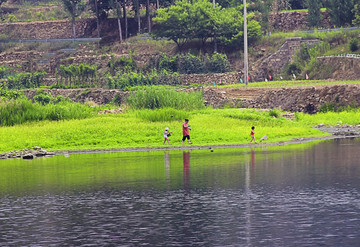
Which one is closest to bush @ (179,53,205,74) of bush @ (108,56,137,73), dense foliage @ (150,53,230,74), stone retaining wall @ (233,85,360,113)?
dense foliage @ (150,53,230,74)

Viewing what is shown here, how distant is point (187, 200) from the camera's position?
74.5 feet

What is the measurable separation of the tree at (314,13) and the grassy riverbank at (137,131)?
4086 centimetres

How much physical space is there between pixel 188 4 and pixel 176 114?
45718 mm

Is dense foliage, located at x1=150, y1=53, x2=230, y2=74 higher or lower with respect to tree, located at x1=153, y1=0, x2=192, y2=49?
lower

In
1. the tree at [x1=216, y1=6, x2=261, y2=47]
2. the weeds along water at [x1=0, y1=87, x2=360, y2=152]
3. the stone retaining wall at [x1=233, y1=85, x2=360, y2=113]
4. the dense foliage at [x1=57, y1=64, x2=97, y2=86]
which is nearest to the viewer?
the weeds along water at [x1=0, y1=87, x2=360, y2=152]

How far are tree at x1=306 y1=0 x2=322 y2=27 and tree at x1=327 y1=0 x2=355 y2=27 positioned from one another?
1467 millimetres

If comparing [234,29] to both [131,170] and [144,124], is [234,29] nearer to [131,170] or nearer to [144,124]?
[144,124]

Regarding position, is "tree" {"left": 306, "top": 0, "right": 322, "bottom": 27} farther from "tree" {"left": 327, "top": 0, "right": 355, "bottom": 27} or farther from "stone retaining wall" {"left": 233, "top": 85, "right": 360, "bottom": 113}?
"stone retaining wall" {"left": 233, "top": 85, "right": 360, "bottom": 113}

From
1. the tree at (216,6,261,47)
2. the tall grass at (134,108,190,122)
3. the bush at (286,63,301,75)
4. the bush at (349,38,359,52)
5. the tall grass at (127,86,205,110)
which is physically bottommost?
the tall grass at (134,108,190,122)

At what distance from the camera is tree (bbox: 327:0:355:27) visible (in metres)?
82.4

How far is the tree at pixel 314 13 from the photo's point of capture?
3388 inches

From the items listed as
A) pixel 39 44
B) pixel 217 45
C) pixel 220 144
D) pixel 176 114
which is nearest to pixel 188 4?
pixel 217 45

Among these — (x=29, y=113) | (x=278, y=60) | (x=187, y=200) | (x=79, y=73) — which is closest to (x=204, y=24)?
(x=278, y=60)

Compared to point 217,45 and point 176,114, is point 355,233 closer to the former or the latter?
point 176,114
